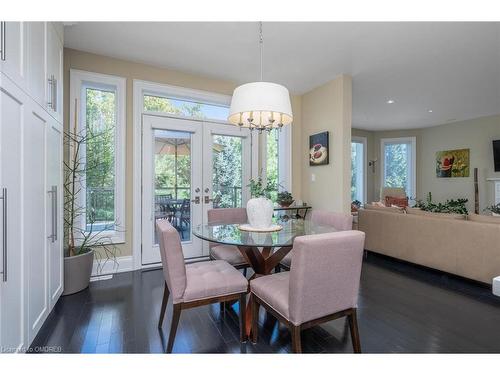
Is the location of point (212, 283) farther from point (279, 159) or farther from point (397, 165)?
point (397, 165)

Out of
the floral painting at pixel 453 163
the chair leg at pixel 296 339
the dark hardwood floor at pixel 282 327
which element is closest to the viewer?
the chair leg at pixel 296 339

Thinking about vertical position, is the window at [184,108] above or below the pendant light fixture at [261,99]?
above

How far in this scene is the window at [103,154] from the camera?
10.3ft

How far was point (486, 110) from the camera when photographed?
5523mm

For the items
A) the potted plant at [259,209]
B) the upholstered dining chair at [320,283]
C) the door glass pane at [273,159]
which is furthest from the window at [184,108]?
the upholstered dining chair at [320,283]

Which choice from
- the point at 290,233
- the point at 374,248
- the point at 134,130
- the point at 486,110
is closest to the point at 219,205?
the point at 134,130

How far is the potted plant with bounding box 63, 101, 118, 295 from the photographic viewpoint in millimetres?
2615

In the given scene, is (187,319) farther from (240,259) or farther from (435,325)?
(435,325)

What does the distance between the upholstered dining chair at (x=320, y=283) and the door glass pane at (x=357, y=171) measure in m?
6.52

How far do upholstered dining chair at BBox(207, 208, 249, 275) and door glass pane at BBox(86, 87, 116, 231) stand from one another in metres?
1.43

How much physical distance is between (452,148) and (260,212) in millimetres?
6834

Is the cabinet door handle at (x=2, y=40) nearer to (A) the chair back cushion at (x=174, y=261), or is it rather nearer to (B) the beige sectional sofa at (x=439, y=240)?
(A) the chair back cushion at (x=174, y=261)

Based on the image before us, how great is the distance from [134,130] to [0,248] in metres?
2.27
